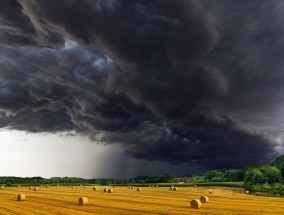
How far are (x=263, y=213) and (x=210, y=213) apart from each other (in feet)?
12.3

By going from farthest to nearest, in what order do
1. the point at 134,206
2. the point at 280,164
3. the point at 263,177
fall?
1. the point at 280,164
2. the point at 263,177
3. the point at 134,206

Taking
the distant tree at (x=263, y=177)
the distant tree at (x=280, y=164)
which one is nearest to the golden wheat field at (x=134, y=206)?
the distant tree at (x=263, y=177)

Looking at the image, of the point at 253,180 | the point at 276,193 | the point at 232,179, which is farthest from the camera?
the point at 232,179

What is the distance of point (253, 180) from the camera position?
92938mm

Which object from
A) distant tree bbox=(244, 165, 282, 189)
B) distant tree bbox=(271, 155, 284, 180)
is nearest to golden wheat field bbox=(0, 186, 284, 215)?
distant tree bbox=(244, 165, 282, 189)

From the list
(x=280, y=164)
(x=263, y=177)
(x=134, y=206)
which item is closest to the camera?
(x=134, y=206)

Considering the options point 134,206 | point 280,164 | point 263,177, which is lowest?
point 134,206

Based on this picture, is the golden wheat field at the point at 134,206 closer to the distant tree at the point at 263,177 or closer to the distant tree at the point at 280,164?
the distant tree at the point at 263,177

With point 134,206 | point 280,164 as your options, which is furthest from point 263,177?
point 134,206

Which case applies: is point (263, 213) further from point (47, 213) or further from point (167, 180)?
point (167, 180)

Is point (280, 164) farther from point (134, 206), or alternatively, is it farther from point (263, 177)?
point (134, 206)

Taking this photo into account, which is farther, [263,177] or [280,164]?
[280,164]

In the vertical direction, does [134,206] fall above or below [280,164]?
below

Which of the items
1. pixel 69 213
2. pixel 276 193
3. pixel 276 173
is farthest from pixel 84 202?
pixel 276 173
